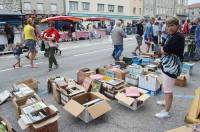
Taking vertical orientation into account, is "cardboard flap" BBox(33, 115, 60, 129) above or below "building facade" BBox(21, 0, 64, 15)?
below

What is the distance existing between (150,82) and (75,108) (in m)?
2.26

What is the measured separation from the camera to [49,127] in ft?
12.8

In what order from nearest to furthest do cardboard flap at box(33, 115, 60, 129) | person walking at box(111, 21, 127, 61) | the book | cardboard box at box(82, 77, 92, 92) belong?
1. cardboard flap at box(33, 115, 60, 129)
2. the book
3. cardboard box at box(82, 77, 92, 92)
4. person walking at box(111, 21, 127, 61)

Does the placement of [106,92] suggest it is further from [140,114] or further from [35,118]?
[35,118]

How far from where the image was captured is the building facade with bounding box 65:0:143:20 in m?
37.8

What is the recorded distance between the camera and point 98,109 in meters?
4.52

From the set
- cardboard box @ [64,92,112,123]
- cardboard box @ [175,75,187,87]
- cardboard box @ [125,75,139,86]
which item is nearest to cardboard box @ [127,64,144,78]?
cardboard box @ [125,75,139,86]

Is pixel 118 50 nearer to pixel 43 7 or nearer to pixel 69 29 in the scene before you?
pixel 69 29

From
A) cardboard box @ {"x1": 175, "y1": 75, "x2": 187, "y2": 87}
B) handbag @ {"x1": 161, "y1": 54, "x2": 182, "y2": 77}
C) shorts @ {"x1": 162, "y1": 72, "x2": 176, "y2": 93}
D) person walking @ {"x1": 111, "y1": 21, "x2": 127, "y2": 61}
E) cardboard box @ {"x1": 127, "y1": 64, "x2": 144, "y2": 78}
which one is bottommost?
cardboard box @ {"x1": 175, "y1": 75, "x2": 187, "y2": 87}

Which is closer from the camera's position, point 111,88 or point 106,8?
point 111,88

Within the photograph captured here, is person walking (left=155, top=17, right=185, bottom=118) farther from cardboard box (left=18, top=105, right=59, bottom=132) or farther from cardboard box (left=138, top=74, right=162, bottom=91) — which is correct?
cardboard box (left=18, top=105, right=59, bottom=132)

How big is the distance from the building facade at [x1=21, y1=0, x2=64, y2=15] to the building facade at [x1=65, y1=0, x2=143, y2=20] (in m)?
1.46

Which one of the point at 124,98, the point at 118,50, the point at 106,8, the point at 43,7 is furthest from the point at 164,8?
the point at 124,98

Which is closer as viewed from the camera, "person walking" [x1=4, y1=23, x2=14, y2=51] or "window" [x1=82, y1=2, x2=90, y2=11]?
"person walking" [x1=4, y1=23, x2=14, y2=51]
